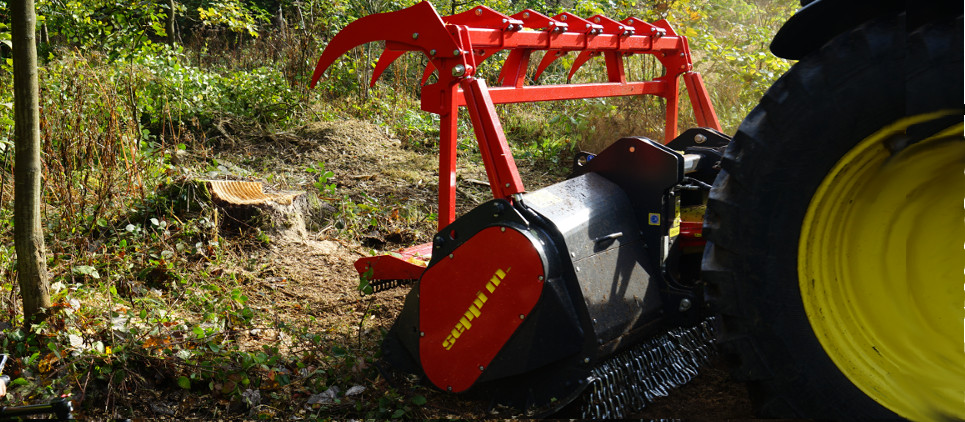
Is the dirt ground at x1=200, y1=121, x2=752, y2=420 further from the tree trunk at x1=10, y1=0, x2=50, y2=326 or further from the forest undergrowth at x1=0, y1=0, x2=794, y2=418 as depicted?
the tree trunk at x1=10, y1=0, x2=50, y2=326

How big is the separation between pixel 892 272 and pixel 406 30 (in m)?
1.86

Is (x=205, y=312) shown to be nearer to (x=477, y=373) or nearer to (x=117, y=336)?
(x=117, y=336)

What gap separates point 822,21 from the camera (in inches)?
68.1

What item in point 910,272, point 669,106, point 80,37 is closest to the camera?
point 910,272

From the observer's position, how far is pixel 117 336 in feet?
8.96

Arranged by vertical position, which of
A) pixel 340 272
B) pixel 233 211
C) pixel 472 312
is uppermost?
pixel 472 312

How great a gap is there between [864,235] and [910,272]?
0.12 meters

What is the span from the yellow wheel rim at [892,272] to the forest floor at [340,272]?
831mm

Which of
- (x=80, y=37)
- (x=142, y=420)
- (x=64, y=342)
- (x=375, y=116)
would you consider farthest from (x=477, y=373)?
(x=80, y=37)

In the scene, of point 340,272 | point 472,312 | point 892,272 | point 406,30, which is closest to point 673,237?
point 472,312

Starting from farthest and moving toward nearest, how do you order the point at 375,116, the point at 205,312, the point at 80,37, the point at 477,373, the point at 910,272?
the point at 375,116 → the point at 80,37 → the point at 205,312 → the point at 477,373 → the point at 910,272

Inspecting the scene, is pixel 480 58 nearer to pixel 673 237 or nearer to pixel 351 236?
pixel 673 237

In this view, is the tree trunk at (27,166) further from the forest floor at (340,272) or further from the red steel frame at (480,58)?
the red steel frame at (480,58)

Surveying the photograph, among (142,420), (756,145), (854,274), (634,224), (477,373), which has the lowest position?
(142,420)
